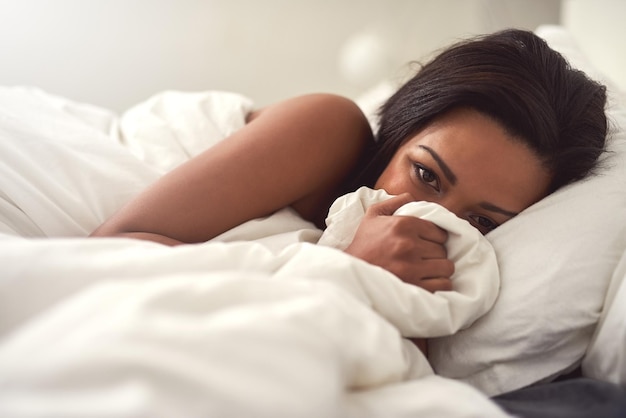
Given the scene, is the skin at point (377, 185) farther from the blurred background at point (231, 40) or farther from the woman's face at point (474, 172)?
the blurred background at point (231, 40)

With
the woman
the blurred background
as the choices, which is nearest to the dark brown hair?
the woman

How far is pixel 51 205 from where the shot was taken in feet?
2.57

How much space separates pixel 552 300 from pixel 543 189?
0.23 m

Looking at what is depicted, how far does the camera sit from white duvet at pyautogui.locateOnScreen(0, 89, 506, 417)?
0.36 meters

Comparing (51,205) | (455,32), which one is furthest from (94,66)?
(455,32)

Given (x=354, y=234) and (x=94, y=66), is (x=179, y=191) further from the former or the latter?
(x=94, y=66)

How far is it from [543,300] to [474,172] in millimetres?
203

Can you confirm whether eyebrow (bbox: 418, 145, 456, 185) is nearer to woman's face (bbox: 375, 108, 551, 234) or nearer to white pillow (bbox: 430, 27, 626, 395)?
woman's face (bbox: 375, 108, 551, 234)

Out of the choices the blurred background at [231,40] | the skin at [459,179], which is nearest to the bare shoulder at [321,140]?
the skin at [459,179]

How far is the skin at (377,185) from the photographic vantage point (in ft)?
2.27

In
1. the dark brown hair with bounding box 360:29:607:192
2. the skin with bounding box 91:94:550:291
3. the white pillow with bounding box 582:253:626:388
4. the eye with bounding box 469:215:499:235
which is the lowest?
the white pillow with bounding box 582:253:626:388

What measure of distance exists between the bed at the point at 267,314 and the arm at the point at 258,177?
5 centimetres

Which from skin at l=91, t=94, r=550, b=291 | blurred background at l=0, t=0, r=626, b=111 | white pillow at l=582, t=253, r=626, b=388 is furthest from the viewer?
blurred background at l=0, t=0, r=626, b=111

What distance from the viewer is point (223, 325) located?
1.36ft
